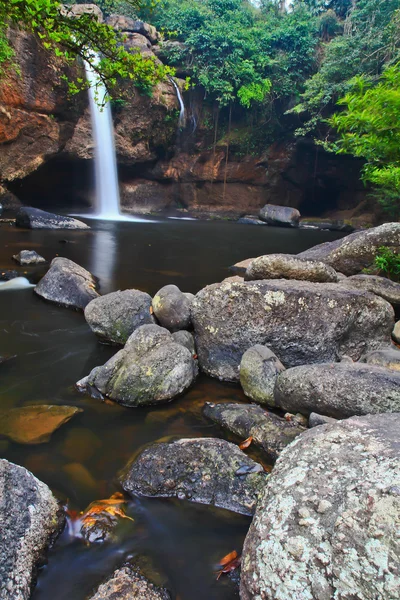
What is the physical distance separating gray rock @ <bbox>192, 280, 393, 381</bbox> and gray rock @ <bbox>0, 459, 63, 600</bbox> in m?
2.41

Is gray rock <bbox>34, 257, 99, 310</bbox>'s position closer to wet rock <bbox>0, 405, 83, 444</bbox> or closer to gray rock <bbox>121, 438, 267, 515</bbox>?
wet rock <bbox>0, 405, 83, 444</bbox>

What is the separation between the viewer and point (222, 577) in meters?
2.07

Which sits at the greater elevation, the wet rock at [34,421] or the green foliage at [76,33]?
the green foliage at [76,33]

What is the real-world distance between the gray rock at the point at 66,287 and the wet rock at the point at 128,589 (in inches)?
188

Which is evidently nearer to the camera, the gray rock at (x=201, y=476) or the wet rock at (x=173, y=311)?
the gray rock at (x=201, y=476)

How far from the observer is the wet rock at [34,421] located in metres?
3.12

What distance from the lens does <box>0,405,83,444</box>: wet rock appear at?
10.2ft

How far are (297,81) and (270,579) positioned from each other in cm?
2750

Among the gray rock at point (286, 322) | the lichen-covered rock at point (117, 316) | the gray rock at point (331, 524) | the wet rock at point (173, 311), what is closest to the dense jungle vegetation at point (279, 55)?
the gray rock at point (286, 322)

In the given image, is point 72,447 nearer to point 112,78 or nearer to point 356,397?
point 356,397

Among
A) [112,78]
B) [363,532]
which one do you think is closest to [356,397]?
[363,532]

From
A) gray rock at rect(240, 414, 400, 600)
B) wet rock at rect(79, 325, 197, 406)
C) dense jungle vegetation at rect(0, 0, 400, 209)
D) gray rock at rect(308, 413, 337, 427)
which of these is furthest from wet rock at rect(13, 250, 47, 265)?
dense jungle vegetation at rect(0, 0, 400, 209)

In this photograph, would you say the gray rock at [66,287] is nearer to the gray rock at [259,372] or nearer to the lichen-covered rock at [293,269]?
the lichen-covered rock at [293,269]

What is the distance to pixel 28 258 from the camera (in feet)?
29.3
